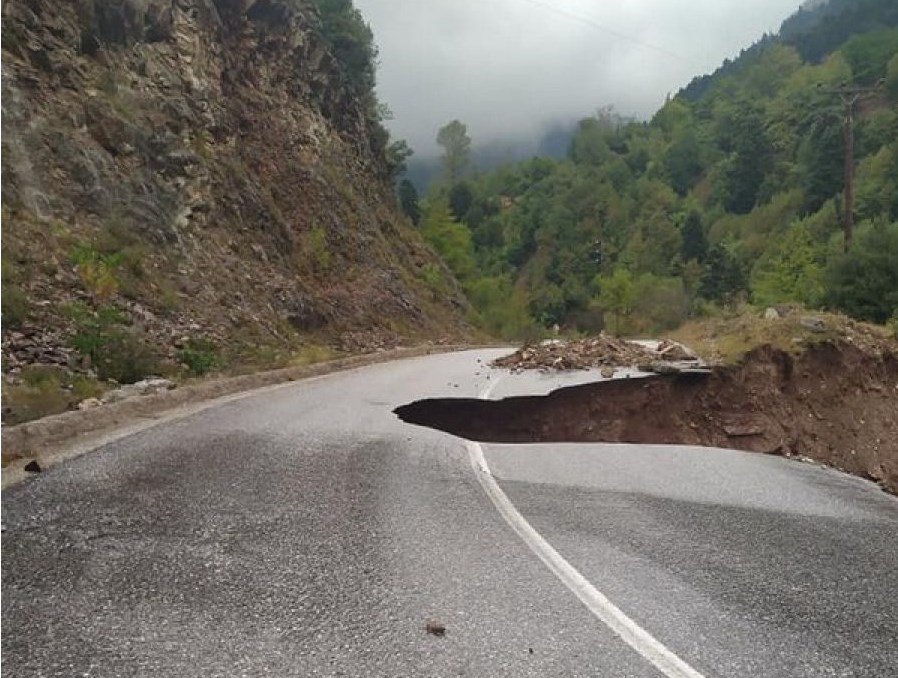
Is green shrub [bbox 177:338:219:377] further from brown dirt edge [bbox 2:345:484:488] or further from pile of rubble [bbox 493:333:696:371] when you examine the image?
pile of rubble [bbox 493:333:696:371]

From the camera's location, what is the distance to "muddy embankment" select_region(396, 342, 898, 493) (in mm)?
13156

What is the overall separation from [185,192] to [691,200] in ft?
429

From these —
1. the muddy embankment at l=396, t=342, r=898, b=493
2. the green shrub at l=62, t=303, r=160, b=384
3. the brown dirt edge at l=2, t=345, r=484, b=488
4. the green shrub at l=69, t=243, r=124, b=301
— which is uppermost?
the green shrub at l=69, t=243, r=124, b=301

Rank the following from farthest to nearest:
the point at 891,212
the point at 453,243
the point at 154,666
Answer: the point at 891,212 < the point at 453,243 < the point at 154,666

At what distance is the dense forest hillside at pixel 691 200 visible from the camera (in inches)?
2625

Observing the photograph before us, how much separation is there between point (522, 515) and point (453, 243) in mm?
53968

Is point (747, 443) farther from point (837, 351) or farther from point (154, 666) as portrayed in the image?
point (154, 666)

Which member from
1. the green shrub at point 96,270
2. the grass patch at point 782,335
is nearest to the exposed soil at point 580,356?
the grass patch at point 782,335

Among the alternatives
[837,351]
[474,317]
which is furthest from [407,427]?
[474,317]

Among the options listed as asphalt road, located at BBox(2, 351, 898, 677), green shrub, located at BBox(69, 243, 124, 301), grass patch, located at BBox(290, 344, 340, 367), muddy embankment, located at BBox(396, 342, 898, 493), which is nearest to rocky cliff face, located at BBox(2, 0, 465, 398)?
green shrub, located at BBox(69, 243, 124, 301)

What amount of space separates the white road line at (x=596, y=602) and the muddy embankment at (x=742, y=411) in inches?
201

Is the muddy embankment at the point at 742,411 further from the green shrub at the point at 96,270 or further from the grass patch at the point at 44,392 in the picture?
the green shrub at the point at 96,270

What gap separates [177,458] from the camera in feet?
24.3

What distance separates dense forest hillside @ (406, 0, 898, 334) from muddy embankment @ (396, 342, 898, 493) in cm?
3112
